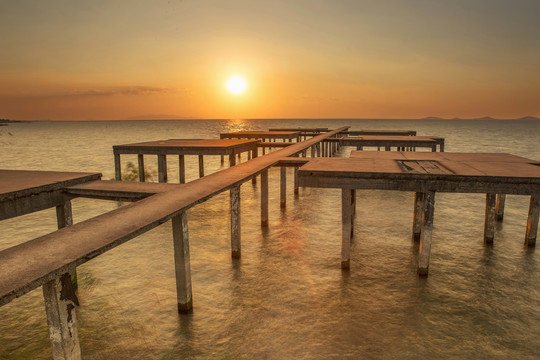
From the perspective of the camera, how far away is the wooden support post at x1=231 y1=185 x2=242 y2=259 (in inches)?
277

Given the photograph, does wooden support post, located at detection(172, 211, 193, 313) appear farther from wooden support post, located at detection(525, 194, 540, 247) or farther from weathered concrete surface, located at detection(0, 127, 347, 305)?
wooden support post, located at detection(525, 194, 540, 247)


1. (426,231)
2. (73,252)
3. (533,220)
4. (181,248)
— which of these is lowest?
(533,220)

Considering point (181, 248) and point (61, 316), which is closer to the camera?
point (61, 316)

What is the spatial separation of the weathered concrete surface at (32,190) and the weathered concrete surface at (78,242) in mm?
1843

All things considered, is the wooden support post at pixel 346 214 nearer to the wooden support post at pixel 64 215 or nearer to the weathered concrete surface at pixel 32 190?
the weathered concrete surface at pixel 32 190

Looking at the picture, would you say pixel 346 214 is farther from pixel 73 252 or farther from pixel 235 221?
pixel 73 252

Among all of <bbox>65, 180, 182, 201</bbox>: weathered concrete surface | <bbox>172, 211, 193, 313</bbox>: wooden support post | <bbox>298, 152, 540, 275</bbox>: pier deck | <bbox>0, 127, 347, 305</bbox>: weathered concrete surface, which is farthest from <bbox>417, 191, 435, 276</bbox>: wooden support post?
<bbox>65, 180, 182, 201</bbox>: weathered concrete surface

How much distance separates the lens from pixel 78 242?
3504 millimetres

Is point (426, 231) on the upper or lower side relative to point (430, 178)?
lower

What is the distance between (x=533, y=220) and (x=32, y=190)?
992 cm

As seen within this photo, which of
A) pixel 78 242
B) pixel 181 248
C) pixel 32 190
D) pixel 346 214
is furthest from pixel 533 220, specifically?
pixel 32 190

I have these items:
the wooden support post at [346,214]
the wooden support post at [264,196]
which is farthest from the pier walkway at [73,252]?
the wooden support post at [264,196]

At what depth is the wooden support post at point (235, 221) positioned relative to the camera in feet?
23.1

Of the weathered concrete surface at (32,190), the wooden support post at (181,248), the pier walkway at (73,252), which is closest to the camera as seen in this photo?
the pier walkway at (73,252)
